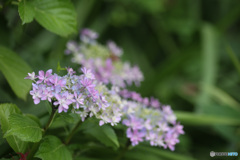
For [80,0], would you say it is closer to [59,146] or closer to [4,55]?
[4,55]

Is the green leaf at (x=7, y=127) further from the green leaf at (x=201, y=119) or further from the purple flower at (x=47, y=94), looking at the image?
the green leaf at (x=201, y=119)

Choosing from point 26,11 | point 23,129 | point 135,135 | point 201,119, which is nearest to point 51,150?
point 23,129

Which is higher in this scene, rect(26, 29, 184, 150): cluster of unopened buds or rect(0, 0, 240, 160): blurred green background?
rect(0, 0, 240, 160): blurred green background

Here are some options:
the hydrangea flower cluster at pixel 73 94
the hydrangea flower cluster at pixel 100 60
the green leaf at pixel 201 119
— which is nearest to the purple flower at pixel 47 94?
the hydrangea flower cluster at pixel 73 94

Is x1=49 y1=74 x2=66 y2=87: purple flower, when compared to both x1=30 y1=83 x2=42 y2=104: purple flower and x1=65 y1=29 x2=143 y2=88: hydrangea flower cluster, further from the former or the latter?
x1=65 y1=29 x2=143 y2=88: hydrangea flower cluster

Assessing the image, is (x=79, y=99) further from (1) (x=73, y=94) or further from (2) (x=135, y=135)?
(2) (x=135, y=135)

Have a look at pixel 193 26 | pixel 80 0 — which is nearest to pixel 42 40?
pixel 80 0

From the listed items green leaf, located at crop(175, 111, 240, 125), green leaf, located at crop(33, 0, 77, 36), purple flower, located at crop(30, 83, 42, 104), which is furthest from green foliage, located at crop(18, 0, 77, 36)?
green leaf, located at crop(175, 111, 240, 125)
